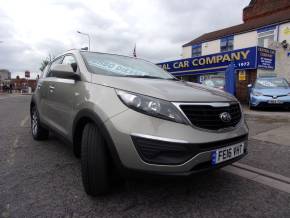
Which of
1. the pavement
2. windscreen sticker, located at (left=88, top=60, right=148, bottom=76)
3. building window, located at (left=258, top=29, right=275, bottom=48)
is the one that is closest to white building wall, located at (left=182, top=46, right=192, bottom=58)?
building window, located at (left=258, top=29, right=275, bottom=48)

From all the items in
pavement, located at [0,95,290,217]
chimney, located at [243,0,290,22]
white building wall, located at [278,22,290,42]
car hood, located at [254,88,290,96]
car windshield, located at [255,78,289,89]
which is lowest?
pavement, located at [0,95,290,217]

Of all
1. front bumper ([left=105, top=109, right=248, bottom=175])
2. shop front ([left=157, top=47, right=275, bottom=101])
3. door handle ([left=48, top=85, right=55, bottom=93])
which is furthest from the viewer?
shop front ([left=157, top=47, right=275, bottom=101])

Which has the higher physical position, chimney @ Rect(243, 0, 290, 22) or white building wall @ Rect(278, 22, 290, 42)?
chimney @ Rect(243, 0, 290, 22)

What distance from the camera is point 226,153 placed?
2369 mm

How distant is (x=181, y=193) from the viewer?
264cm

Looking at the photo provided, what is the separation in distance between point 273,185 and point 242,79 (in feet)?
42.5

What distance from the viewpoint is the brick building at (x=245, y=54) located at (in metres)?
14.4

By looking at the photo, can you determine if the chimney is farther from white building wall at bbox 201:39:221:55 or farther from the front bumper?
the front bumper

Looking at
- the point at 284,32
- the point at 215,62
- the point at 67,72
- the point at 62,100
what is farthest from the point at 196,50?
the point at 67,72

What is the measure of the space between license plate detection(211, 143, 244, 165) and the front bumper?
0.32 ft

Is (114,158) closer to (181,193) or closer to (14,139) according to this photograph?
(181,193)

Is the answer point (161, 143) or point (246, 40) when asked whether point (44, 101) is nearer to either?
point (161, 143)

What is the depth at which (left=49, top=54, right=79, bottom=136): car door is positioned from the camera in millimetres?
3049

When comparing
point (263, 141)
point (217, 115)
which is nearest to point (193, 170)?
point (217, 115)
